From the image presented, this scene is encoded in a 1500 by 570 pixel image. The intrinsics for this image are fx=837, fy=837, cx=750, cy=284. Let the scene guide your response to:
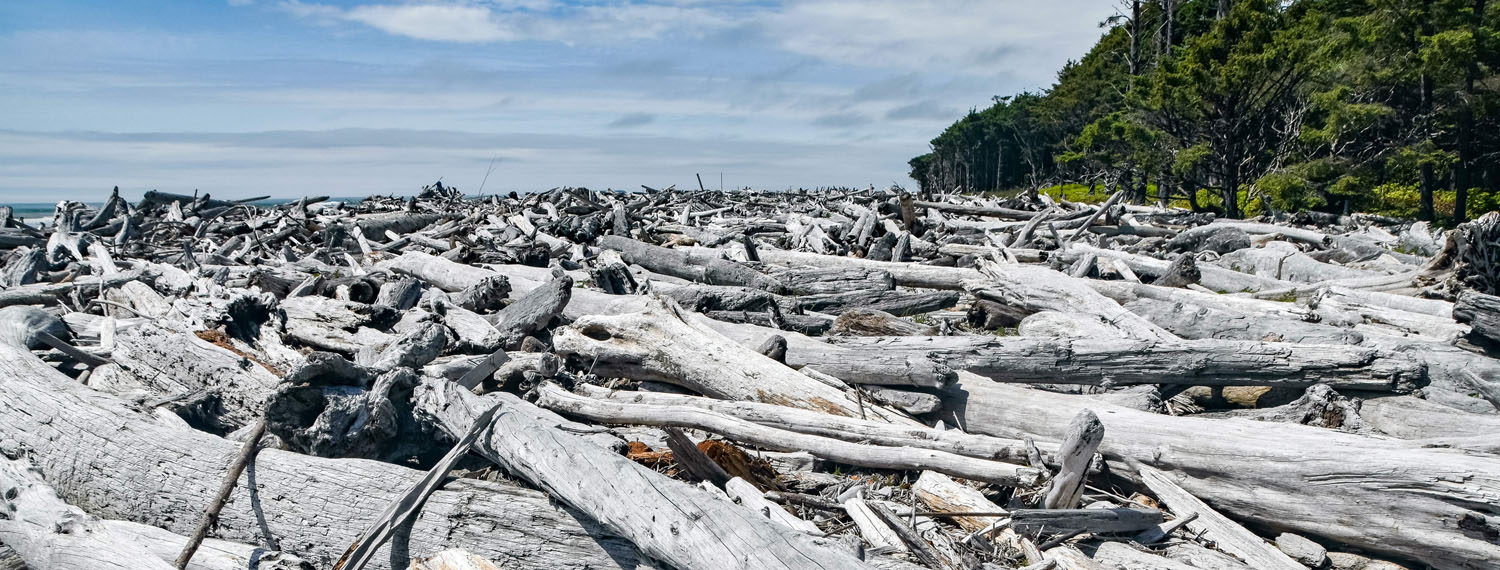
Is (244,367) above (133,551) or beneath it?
above

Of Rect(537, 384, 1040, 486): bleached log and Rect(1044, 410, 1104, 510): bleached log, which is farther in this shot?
Rect(537, 384, 1040, 486): bleached log

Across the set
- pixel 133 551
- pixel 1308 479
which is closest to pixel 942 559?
pixel 1308 479

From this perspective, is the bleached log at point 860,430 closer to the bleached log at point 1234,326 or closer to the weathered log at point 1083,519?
the weathered log at point 1083,519

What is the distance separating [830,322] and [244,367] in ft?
15.1

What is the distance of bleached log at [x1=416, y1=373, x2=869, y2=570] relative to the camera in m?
2.88

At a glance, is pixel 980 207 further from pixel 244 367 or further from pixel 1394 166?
pixel 244 367

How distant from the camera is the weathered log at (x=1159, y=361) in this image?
17.2 feet

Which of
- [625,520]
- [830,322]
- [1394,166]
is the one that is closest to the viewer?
[625,520]

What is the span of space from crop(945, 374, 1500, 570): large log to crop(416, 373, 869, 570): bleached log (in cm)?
233

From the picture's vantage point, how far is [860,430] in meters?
4.58

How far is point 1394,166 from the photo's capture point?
21453 mm

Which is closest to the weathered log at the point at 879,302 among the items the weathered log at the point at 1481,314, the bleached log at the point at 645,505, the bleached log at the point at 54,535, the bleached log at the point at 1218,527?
the weathered log at the point at 1481,314

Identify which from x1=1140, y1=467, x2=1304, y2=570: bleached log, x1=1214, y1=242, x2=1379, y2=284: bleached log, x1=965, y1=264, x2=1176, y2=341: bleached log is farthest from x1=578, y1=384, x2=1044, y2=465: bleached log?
x1=1214, y1=242, x2=1379, y2=284: bleached log

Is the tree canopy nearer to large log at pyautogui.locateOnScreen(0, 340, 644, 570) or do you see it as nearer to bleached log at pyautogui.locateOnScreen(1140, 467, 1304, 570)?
bleached log at pyautogui.locateOnScreen(1140, 467, 1304, 570)
